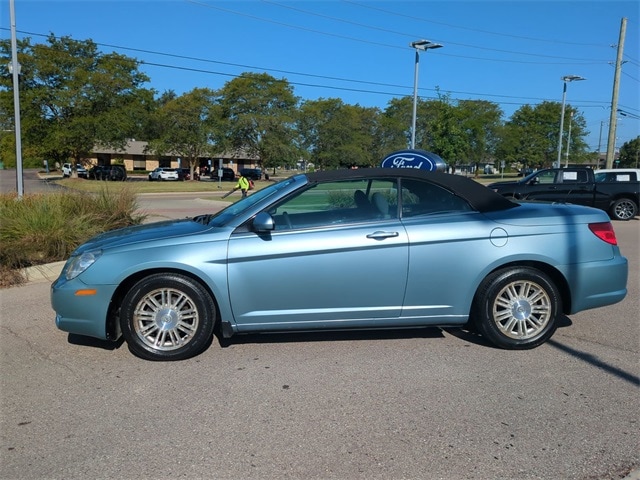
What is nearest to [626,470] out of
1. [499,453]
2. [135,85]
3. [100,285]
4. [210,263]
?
[499,453]

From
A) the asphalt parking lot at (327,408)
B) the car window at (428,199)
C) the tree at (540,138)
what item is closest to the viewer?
the asphalt parking lot at (327,408)

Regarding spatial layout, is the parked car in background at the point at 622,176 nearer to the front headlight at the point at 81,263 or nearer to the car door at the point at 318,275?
the car door at the point at 318,275

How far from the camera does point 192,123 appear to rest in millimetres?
55562

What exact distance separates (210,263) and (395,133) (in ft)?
208

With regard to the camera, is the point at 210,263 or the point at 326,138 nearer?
the point at 210,263

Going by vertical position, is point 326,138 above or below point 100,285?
above

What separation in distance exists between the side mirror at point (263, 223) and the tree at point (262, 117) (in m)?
50.2

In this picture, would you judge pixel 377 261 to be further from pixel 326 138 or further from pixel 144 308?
pixel 326 138

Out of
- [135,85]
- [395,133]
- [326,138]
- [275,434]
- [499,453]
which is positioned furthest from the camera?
[395,133]

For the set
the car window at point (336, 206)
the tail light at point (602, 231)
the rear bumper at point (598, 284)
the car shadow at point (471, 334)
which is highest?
the car window at point (336, 206)

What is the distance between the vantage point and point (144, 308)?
4395 millimetres

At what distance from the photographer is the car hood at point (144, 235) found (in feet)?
14.7

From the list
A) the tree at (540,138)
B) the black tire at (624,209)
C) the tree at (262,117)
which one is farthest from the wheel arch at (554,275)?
the tree at (540,138)

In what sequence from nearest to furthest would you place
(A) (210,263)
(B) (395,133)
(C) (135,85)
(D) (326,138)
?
(A) (210,263) → (C) (135,85) → (D) (326,138) → (B) (395,133)
